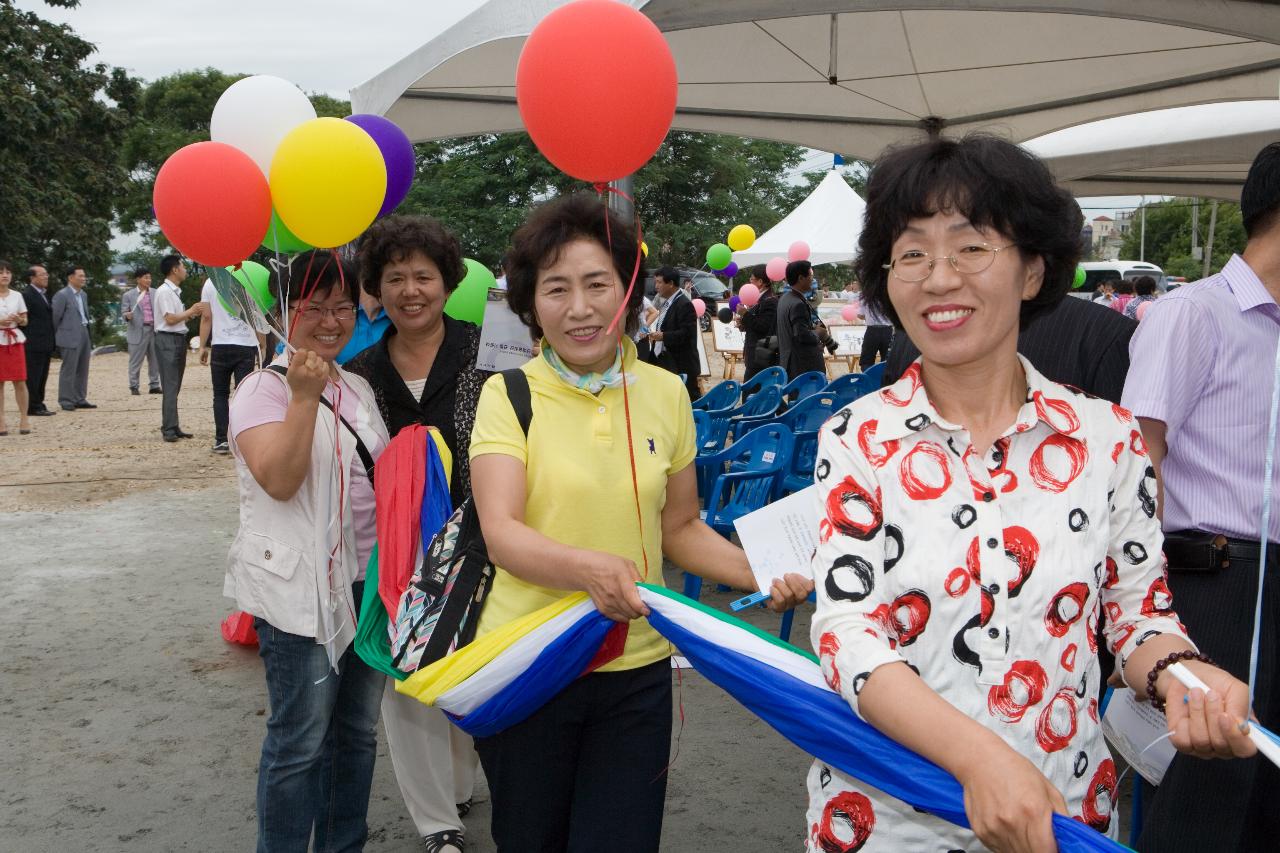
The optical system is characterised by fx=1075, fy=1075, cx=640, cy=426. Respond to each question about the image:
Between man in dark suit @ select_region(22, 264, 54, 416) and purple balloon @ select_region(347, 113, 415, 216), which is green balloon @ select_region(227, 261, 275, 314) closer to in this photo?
purple balloon @ select_region(347, 113, 415, 216)

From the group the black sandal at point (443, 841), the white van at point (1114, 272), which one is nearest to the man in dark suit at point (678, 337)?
the black sandal at point (443, 841)

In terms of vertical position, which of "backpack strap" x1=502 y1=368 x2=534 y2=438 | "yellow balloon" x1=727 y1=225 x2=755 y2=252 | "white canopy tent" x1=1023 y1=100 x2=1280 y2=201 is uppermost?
"white canopy tent" x1=1023 y1=100 x2=1280 y2=201

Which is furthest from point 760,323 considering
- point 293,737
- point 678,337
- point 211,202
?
point 293,737

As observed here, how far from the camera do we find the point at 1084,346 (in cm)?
285

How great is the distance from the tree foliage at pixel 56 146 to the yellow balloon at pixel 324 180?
2486 cm

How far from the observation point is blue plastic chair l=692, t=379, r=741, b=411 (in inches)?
334

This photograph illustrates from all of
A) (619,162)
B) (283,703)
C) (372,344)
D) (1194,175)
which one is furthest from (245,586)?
(1194,175)

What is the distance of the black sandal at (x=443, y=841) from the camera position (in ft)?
11.3

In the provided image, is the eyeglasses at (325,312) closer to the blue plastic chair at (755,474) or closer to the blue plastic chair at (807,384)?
the blue plastic chair at (755,474)

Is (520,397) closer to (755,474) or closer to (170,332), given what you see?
(755,474)

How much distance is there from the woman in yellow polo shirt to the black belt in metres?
1.00

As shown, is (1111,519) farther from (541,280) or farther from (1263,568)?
(541,280)

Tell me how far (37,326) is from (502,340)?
12.8 meters

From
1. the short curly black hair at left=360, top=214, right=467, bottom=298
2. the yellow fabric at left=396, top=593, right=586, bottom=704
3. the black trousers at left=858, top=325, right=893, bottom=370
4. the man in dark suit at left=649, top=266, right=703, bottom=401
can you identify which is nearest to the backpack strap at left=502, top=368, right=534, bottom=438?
the yellow fabric at left=396, top=593, right=586, bottom=704
